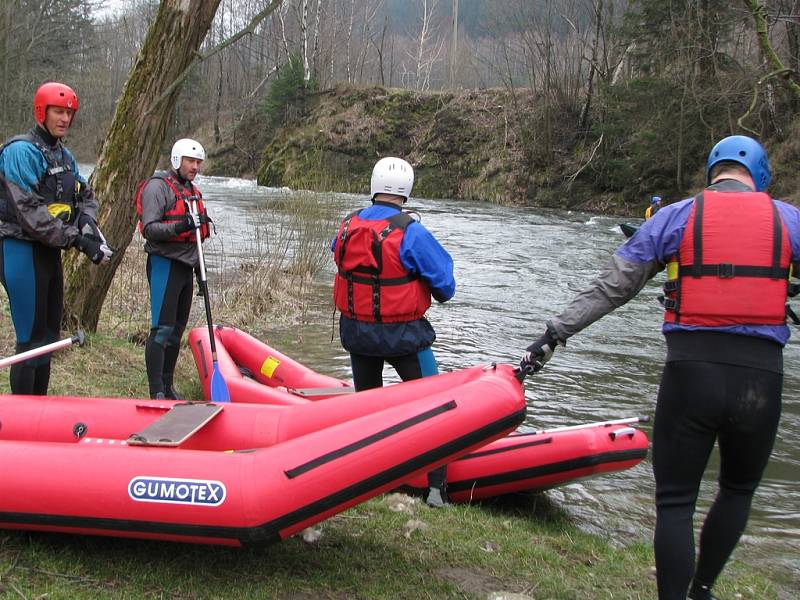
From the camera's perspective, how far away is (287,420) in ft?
Result: 10.9

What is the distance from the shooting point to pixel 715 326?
2340 mm

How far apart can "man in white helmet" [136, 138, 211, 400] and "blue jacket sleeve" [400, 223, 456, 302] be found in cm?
167

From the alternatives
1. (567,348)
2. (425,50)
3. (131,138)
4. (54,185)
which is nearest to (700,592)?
(54,185)

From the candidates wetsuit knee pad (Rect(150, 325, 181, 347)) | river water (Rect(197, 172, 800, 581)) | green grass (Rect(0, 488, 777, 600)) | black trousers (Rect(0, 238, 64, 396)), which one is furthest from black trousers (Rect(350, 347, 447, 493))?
black trousers (Rect(0, 238, 64, 396))

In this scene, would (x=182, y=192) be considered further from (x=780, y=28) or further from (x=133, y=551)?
(x=780, y=28)

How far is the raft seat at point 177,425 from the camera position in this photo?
2850 millimetres

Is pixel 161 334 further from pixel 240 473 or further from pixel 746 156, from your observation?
pixel 746 156

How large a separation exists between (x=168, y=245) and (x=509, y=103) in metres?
27.4

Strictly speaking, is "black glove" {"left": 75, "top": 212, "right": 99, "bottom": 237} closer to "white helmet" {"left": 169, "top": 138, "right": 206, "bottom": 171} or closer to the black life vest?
the black life vest

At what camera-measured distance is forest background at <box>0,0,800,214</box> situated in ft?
62.7

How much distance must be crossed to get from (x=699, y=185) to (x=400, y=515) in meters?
20.4

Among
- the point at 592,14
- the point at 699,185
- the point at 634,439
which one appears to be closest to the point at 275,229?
the point at 634,439

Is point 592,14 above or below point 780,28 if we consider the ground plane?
above

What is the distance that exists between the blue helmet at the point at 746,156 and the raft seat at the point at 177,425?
2.25 m
